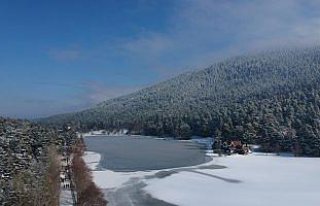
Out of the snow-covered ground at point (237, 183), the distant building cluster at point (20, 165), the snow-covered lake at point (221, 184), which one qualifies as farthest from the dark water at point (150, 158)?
the distant building cluster at point (20, 165)

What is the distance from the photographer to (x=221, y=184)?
87938mm

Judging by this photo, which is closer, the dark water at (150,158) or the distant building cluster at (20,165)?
the distant building cluster at (20,165)

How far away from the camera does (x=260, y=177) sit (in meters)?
95.1

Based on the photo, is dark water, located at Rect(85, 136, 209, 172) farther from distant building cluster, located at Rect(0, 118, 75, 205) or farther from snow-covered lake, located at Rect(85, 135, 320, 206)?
distant building cluster, located at Rect(0, 118, 75, 205)

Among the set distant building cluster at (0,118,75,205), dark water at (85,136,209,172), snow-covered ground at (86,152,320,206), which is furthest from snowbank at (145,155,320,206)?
distant building cluster at (0,118,75,205)

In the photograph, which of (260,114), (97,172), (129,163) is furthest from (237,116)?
(97,172)

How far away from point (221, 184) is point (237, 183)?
267cm

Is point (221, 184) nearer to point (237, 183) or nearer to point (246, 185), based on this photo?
point (237, 183)

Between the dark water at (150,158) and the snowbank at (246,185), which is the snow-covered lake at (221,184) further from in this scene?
the dark water at (150,158)

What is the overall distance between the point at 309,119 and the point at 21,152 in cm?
10422

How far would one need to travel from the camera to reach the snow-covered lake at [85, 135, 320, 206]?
241ft

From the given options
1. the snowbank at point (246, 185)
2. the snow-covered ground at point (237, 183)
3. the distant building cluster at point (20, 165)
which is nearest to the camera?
the distant building cluster at point (20, 165)

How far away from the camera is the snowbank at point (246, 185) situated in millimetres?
72288

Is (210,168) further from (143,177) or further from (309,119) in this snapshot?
(309,119)
